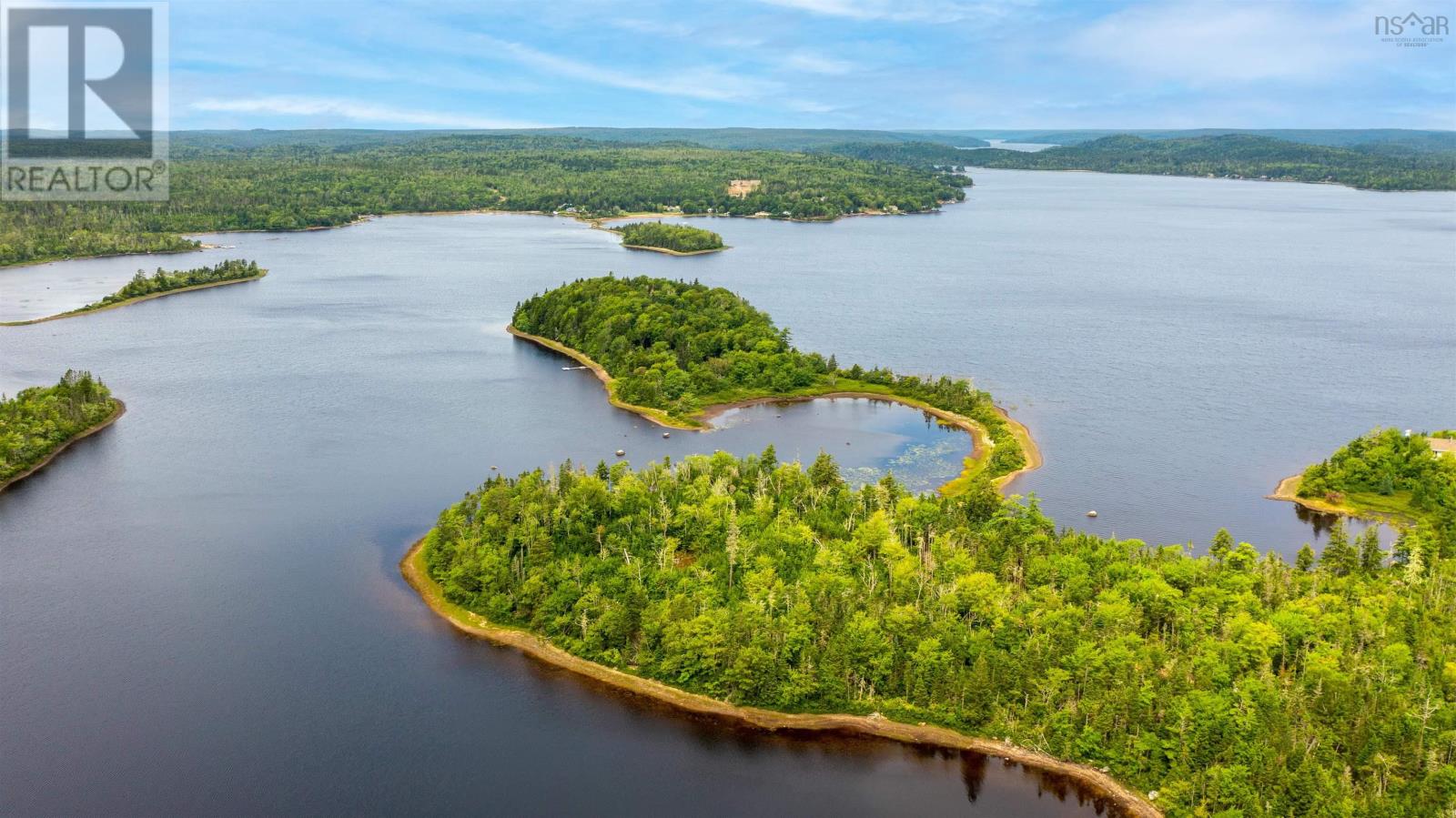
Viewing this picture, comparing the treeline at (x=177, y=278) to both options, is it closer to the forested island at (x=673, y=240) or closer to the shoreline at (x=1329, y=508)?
the forested island at (x=673, y=240)

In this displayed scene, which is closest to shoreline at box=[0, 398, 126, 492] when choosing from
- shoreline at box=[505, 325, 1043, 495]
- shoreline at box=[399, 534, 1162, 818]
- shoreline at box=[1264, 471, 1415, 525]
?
shoreline at box=[399, 534, 1162, 818]

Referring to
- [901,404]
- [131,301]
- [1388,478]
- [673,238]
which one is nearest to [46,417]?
[131,301]

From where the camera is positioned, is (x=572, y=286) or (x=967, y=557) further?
(x=572, y=286)

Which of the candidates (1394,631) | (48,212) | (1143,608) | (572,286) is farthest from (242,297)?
(1394,631)

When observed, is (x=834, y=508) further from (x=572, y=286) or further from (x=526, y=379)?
(x=572, y=286)

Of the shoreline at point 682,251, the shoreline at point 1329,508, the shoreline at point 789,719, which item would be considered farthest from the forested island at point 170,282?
the shoreline at point 1329,508
